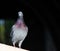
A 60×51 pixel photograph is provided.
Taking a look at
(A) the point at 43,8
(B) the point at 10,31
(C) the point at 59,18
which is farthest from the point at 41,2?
(B) the point at 10,31

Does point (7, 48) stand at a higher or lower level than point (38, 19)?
lower

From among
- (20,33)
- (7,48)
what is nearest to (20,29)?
(20,33)

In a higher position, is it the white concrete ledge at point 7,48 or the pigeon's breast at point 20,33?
the pigeon's breast at point 20,33

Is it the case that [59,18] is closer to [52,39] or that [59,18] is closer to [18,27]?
[52,39]

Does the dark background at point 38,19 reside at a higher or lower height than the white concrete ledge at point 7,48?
higher

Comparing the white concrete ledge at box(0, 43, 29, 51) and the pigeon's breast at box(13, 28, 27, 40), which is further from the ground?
the pigeon's breast at box(13, 28, 27, 40)

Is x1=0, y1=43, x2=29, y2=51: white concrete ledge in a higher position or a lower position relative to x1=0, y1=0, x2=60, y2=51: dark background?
lower

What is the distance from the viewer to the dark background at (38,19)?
1.09 metres

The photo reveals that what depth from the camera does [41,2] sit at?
1.12 m

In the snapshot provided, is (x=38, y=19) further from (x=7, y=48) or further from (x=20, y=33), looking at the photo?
(x=7, y=48)

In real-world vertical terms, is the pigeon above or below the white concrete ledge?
above

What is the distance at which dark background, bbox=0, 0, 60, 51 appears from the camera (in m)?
1.09

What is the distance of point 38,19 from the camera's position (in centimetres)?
114

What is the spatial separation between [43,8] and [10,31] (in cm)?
24
